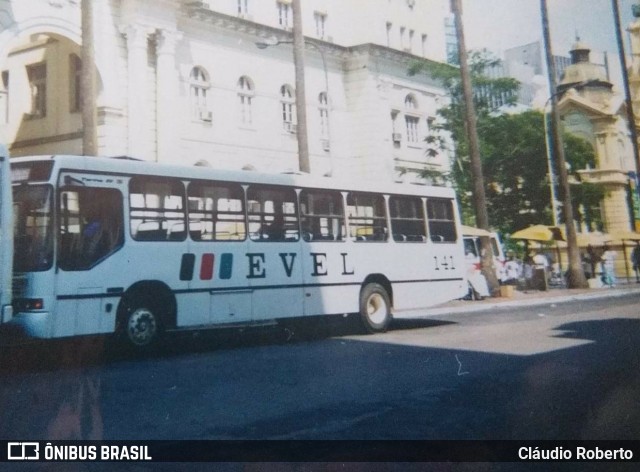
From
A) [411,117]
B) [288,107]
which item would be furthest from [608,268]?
[288,107]

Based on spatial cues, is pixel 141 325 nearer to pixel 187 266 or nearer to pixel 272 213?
pixel 187 266

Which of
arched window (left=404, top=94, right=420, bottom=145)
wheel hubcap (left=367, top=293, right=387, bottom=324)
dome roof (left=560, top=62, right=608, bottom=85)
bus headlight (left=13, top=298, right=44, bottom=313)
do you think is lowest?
wheel hubcap (left=367, top=293, right=387, bottom=324)

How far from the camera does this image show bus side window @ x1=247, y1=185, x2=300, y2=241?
914 centimetres

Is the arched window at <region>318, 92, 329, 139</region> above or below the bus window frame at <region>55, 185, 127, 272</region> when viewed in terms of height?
above

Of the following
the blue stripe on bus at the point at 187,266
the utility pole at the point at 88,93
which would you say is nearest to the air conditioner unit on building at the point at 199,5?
the utility pole at the point at 88,93

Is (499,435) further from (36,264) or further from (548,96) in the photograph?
(548,96)

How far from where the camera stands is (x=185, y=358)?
775 cm

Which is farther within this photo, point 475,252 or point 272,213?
point 475,252

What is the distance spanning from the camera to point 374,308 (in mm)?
10547

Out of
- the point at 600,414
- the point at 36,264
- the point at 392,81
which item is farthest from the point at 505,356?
the point at 392,81

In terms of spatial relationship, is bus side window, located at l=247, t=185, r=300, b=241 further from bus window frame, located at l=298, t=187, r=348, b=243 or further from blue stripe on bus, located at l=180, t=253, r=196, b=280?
blue stripe on bus, located at l=180, t=253, r=196, b=280

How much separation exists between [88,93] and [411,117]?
875 centimetres

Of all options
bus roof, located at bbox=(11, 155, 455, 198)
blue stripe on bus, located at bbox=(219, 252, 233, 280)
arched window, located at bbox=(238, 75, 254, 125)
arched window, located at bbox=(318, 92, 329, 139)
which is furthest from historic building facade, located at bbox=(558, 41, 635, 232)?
arched window, located at bbox=(238, 75, 254, 125)

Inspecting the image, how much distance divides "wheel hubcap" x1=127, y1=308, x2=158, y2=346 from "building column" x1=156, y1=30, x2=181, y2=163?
444 inches
